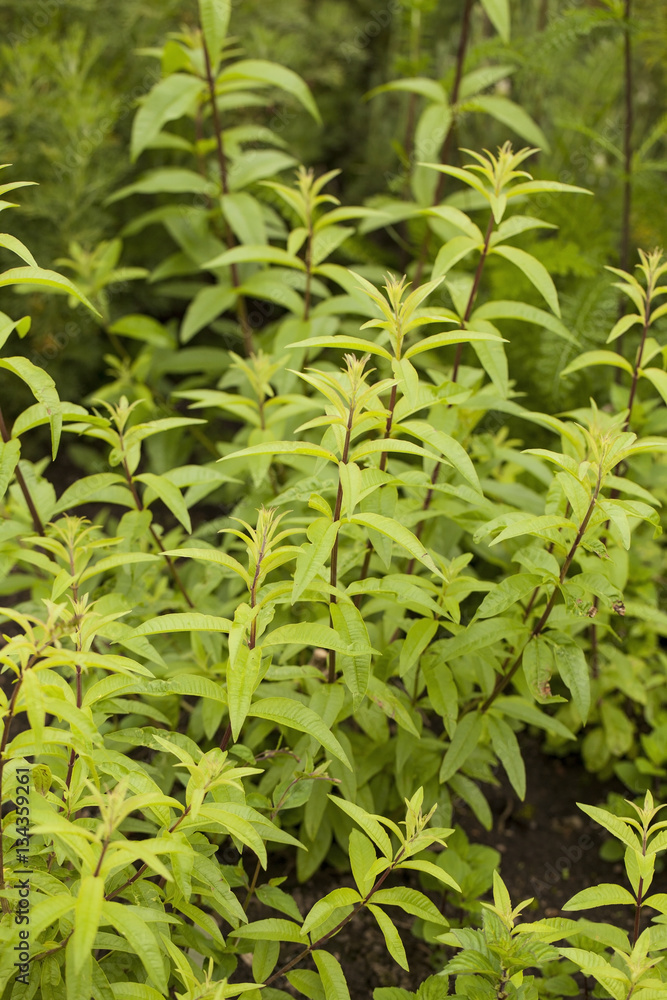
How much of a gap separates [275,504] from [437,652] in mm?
621

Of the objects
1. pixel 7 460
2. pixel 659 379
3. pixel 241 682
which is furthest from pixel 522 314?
pixel 7 460

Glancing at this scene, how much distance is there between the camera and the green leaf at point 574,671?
6.11ft

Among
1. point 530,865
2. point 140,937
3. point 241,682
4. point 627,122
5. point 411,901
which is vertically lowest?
point 530,865

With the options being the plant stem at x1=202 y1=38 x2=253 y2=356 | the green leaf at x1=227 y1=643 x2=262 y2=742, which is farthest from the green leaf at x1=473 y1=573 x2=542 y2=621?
the plant stem at x1=202 y1=38 x2=253 y2=356

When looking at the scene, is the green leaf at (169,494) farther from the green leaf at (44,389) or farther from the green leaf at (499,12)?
the green leaf at (499,12)

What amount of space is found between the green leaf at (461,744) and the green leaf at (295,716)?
454 millimetres

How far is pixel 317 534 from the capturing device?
1.63 metres

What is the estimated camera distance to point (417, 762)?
2.28 meters

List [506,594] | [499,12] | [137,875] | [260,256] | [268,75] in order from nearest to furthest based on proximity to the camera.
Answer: [137,875], [506,594], [260,256], [499,12], [268,75]

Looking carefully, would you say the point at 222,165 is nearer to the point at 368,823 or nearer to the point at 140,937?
the point at 368,823

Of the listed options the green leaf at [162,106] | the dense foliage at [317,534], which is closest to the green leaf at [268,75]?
the dense foliage at [317,534]

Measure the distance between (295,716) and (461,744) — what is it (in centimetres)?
58

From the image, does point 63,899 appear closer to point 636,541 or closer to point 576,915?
point 576,915

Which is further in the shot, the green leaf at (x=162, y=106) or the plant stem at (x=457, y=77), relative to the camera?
A: the plant stem at (x=457, y=77)
